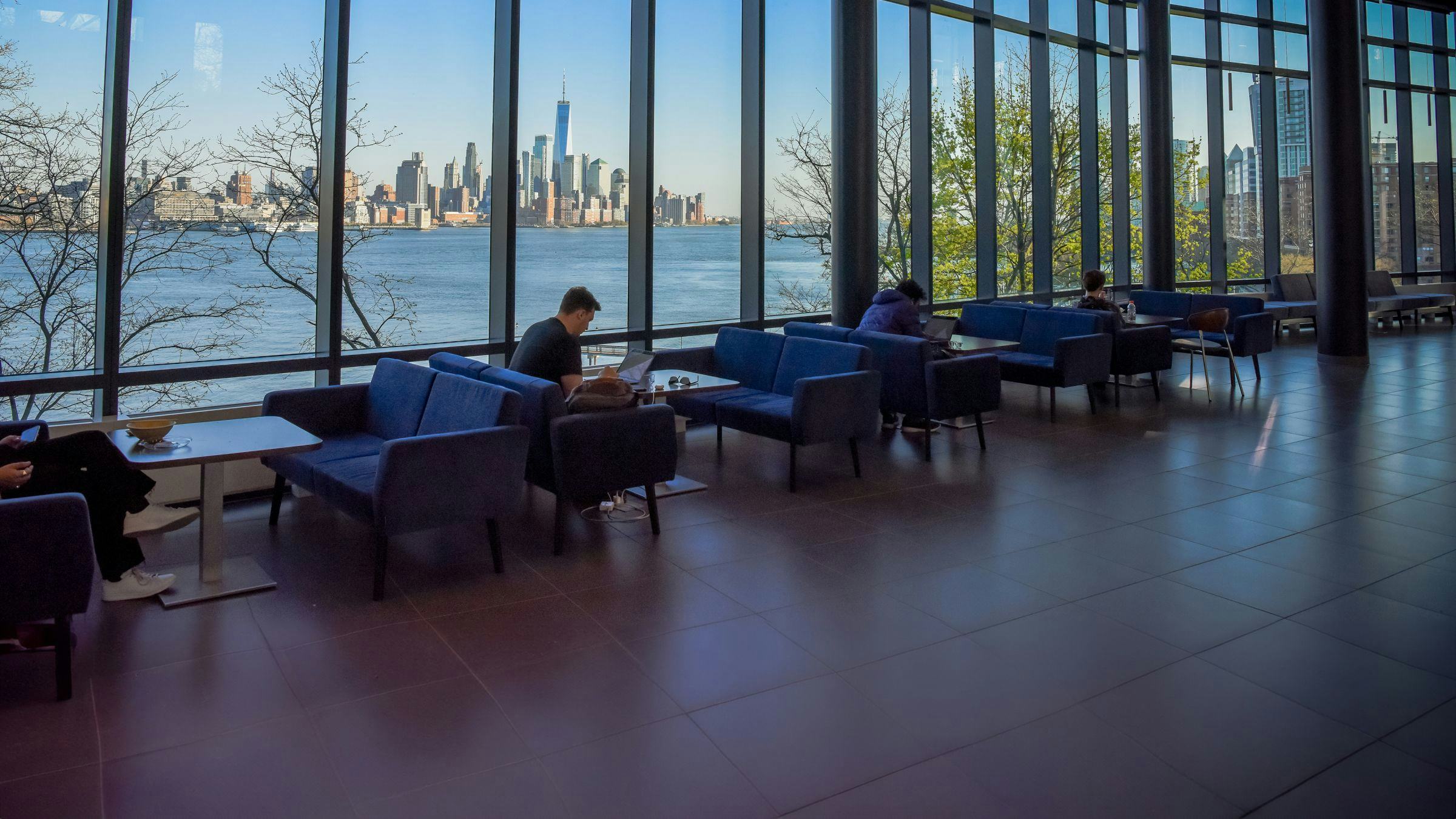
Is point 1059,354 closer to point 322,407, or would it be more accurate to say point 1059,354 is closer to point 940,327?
point 940,327

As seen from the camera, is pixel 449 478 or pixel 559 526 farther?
pixel 559 526

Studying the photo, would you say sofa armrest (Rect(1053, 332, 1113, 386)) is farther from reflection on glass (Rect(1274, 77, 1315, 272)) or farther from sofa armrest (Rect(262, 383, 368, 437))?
reflection on glass (Rect(1274, 77, 1315, 272))

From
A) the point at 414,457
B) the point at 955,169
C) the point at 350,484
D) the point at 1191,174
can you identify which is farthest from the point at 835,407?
the point at 1191,174

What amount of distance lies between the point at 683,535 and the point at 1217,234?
39.5 feet

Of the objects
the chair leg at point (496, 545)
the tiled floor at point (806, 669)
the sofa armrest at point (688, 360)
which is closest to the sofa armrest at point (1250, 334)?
the tiled floor at point (806, 669)

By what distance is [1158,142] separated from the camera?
12.4m

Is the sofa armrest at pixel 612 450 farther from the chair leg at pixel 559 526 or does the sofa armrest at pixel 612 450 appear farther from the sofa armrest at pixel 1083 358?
the sofa armrest at pixel 1083 358

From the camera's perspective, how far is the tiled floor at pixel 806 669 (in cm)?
274

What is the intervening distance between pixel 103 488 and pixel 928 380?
5.04m

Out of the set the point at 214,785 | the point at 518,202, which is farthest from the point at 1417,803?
the point at 518,202

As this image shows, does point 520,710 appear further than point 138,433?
No

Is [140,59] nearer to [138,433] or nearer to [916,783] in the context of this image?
[138,433]

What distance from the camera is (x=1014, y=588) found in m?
4.32

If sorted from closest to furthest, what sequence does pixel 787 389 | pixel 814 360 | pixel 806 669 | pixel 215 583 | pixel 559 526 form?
pixel 806 669, pixel 215 583, pixel 559 526, pixel 814 360, pixel 787 389
